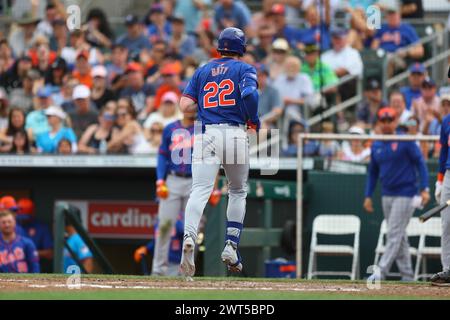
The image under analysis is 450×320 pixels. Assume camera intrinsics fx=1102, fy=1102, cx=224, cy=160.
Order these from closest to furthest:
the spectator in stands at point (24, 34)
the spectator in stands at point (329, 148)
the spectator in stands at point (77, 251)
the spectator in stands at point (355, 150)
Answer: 1. the spectator in stands at point (77, 251)
2. the spectator in stands at point (355, 150)
3. the spectator in stands at point (329, 148)
4. the spectator in stands at point (24, 34)

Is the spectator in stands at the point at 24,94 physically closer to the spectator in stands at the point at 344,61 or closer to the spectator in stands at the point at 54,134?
the spectator in stands at the point at 54,134

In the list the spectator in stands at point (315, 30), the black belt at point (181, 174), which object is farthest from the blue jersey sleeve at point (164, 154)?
the spectator in stands at point (315, 30)

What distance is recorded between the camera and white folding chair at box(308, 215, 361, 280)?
14219 mm

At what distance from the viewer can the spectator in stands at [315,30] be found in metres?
16.8

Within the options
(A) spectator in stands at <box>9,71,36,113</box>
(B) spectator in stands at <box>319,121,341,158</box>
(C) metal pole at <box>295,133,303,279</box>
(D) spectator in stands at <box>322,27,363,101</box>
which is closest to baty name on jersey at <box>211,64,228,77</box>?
(C) metal pole at <box>295,133,303,279</box>

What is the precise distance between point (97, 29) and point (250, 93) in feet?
32.7

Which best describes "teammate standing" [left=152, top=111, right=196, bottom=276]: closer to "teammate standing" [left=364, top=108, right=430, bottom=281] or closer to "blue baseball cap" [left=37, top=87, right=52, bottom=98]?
"teammate standing" [left=364, top=108, right=430, bottom=281]

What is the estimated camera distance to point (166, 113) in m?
15.4

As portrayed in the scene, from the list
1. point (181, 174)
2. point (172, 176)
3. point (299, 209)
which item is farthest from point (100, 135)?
point (299, 209)

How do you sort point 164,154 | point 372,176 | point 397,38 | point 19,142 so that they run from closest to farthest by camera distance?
point 164,154, point 372,176, point 19,142, point 397,38

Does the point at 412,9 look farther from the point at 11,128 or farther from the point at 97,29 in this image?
the point at 11,128

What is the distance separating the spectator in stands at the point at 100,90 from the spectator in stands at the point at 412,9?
505 centimetres

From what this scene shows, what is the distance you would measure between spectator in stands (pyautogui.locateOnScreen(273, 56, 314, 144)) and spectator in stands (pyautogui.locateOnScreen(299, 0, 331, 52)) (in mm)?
647
